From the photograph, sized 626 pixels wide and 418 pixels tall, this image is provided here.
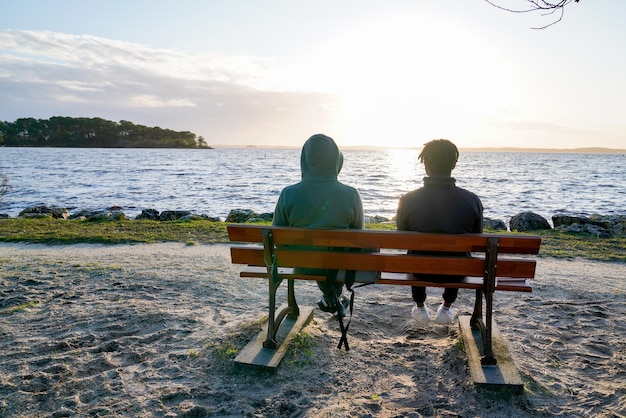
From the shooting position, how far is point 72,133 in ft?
478

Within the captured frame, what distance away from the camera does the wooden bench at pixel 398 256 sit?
3.73m

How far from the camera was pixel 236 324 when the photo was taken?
17.4 feet

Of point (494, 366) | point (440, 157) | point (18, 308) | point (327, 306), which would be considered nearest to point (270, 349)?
point (327, 306)

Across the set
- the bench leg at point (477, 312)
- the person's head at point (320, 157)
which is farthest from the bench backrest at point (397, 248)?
the bench leg at point (477, 312)

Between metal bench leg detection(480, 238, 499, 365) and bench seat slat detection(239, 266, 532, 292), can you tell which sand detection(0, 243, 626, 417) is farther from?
bench seat slat detection(239, 266, 532, 292)

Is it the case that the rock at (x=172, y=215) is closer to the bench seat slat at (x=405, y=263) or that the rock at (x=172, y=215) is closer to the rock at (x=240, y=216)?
the rock at (x=240, y=216)

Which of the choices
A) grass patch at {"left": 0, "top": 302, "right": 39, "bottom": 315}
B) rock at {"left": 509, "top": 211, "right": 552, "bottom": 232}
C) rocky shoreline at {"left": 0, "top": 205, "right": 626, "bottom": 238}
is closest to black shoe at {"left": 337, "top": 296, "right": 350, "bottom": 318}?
grass patch at {"left": 0, "top": 302, "right": 39, "bottom": 315}

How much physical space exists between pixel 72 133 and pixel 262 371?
162 meters

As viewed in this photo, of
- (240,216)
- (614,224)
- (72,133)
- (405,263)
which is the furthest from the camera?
(72,133)

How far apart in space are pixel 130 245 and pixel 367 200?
20.1 m

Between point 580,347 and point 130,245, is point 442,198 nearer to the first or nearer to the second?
point 580,347

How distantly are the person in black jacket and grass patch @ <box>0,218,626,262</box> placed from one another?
6.11 meters

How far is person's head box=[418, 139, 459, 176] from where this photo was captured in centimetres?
435

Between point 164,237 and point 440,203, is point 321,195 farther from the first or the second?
point 164,237
